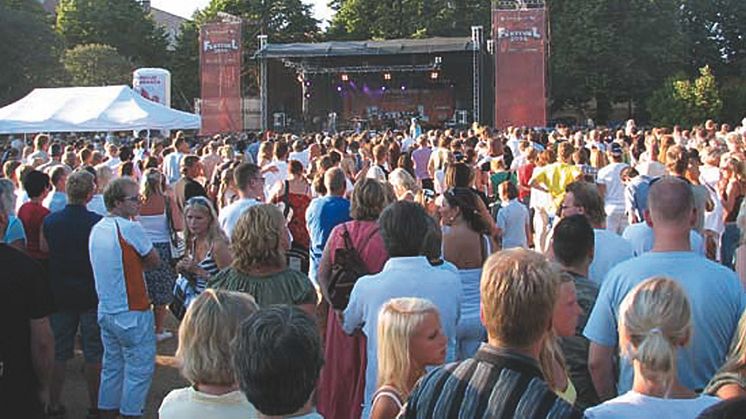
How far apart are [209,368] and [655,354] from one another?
48.9 inches

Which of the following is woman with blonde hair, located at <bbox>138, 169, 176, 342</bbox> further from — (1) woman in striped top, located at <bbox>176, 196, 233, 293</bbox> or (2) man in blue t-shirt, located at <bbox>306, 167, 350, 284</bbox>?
(1) woman in striped top, located at <bbox>176, 196, 233, 293</bbox>

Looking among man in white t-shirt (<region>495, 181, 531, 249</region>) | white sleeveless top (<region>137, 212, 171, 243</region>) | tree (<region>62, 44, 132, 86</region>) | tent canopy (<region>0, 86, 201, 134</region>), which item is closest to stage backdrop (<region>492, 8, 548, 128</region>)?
tent canopy (<region>0, 86, 201, 134</region>)

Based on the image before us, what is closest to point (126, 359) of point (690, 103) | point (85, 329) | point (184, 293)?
point (85, 329)

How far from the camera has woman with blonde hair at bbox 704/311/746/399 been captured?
2.38 m

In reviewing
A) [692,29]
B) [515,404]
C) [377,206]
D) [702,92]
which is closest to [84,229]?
[377,206]

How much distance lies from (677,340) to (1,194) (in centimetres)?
316

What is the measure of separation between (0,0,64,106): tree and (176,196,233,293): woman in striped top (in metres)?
39.7

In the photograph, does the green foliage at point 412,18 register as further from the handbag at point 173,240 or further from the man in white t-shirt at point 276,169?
the handbag at point 173,240

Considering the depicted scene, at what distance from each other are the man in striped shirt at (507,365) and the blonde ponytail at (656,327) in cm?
30

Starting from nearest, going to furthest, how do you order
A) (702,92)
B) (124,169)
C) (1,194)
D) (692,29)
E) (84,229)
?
1. (1,194)
2. (84,229)
3. (124,169)
4. (702,92)
5. (692,29)

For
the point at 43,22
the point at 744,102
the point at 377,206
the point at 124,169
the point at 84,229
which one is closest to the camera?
the point at 377,206

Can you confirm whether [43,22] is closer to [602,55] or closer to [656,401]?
[602,55]

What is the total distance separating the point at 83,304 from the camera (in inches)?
216

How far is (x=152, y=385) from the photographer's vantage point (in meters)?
6.42
